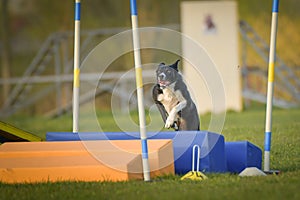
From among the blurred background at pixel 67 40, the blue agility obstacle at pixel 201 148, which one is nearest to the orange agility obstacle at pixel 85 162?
the blue agility obstacle at pixel 201 148

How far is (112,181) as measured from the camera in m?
6.25

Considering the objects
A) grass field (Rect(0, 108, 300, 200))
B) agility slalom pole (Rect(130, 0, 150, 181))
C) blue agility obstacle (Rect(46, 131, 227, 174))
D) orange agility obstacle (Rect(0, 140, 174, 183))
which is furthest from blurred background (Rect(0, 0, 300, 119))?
agility slalom pole (Rect(130, 0, 150, 181))

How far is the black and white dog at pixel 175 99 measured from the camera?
753 centimetres

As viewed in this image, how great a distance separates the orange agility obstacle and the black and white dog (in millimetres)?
950

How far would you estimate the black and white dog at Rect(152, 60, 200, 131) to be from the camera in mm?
7531

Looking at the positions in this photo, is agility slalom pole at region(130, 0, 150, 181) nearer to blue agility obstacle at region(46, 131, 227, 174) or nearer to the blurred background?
blue agility obstacle at region(46, 131, 227, 174)

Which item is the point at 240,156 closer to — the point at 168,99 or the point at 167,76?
the point at 168,99

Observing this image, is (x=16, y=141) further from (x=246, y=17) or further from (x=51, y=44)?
(x=246, y=17)

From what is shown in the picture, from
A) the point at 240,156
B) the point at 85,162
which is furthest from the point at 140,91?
the point at 240,156

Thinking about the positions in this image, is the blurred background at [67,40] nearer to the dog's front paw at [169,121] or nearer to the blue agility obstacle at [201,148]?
the dog's front paw at [169,121]

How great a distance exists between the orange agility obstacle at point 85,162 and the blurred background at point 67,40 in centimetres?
1342

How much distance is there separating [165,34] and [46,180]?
1462cm

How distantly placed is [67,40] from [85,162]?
54.7ft

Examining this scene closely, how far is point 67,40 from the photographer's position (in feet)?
74.9
